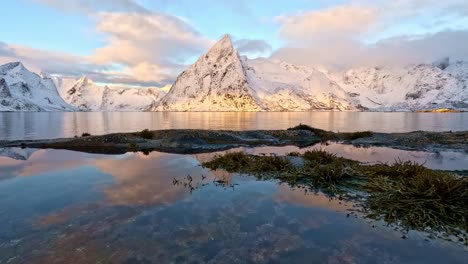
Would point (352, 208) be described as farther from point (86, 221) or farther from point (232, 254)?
point (86, 221)

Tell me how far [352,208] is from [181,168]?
9867 mm

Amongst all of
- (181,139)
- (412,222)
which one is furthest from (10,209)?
(181,139)

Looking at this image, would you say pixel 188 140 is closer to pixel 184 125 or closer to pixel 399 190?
pixel 399 190

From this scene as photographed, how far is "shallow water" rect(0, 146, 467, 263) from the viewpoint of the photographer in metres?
6.46

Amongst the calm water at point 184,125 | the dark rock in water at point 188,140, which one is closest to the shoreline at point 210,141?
the dark rock in water at point 188,140

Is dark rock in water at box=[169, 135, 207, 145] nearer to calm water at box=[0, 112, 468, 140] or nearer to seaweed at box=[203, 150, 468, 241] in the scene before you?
seaweed at box=[203, 150, 468, 241]

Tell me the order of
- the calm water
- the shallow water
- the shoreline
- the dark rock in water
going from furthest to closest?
the calm water
the dark rock in water
the shoreline
the shallow water

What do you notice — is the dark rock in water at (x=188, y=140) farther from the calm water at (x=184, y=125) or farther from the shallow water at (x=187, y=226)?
the calm water at (x=184, y=125)

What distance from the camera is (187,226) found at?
7965mm

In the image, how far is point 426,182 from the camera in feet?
32.4

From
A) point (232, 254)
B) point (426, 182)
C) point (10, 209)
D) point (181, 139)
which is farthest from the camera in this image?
point (181, 139)

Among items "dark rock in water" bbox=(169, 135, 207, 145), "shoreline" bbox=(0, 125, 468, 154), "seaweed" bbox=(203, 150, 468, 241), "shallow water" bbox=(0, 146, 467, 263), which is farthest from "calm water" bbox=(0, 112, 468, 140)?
"seaweed" bbox=(203, 150, 468, 241)

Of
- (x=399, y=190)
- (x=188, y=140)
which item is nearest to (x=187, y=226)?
(x=399, y=190)

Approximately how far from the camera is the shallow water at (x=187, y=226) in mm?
6461
